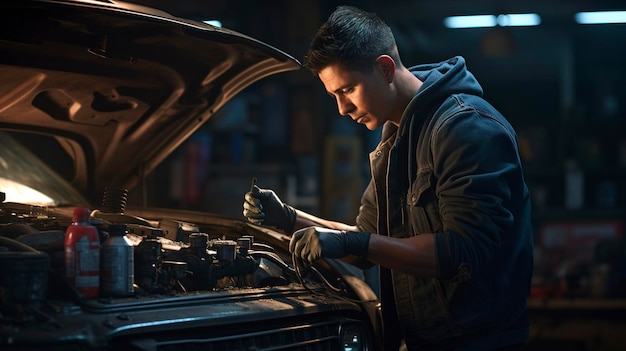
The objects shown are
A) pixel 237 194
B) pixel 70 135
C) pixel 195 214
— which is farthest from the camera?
pixel 237 194

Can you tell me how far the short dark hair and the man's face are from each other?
0.08ft

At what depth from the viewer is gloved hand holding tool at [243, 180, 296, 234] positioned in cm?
298

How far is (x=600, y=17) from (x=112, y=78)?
21.0ft

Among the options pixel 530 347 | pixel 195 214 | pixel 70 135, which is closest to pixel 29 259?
pixel 195 214

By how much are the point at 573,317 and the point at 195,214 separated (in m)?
3.64

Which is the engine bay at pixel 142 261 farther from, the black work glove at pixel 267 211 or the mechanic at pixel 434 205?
the mechanic at pixel 434 205

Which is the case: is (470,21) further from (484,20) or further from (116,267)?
(116,267)

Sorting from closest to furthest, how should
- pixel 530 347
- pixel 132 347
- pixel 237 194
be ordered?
pixel 132 347, pixel 530 347, pixel 237 194

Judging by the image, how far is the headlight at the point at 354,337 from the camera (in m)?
2.67

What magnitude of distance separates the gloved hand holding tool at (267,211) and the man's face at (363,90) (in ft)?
1.50

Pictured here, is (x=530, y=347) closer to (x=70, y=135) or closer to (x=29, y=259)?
(x=70, y=135)

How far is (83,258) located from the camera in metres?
2.28

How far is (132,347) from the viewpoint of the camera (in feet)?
6.82

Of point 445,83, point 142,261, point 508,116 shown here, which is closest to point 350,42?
point 445,83
